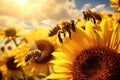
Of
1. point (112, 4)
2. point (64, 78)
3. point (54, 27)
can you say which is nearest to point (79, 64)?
point (64, 78)

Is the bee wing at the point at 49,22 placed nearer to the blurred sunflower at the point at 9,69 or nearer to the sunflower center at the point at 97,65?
the sunflower center at the point at 97,65

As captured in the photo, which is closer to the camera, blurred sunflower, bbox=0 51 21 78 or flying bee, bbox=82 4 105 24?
flying bee, bbox=82 4 105 24

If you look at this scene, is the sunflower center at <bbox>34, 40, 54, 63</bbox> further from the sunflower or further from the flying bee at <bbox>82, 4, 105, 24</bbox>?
the sunflower

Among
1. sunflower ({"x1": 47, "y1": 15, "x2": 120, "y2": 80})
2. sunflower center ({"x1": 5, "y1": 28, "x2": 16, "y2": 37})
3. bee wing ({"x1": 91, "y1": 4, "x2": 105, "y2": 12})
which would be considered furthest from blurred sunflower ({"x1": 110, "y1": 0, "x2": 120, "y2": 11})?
sunflower center ({"x1": 5, "y1": 28, "x2": 16, "y2": 37})

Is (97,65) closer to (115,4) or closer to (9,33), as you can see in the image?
(115,4)

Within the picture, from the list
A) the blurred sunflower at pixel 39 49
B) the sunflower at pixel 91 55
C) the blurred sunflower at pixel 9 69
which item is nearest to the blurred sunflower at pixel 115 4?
the blurred sunflower at pixel 39 49

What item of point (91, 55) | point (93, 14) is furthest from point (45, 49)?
point (91, 55)

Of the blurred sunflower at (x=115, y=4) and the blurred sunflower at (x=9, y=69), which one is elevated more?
the blurred sunflower at (x=115, y=4)

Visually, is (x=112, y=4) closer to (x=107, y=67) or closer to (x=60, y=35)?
(x=60, y=35)
